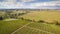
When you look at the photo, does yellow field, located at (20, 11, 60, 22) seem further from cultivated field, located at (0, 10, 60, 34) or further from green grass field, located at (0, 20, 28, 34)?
green grass field, located at (0, 20, 28, 34)

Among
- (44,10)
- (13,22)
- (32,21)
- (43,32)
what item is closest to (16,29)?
(13,22)

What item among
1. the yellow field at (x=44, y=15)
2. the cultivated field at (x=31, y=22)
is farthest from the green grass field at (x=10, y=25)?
the yellow field at (x=44, y=15)

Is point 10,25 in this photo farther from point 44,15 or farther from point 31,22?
point 44,15

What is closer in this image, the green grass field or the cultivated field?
the cultivated field

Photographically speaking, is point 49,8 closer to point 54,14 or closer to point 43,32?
point 54,14

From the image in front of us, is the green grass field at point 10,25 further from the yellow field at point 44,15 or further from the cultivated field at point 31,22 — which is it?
the yellow field at point 44,15

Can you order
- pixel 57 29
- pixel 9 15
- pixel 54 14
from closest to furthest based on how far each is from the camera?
pixel 57 29 → pixel 54 14 → pixel 9 15

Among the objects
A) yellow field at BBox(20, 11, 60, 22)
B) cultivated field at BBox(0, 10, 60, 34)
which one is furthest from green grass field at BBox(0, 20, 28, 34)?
yellow field at BBox(20, 11, 60, 22)

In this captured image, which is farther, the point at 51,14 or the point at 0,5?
the point at 0,5
